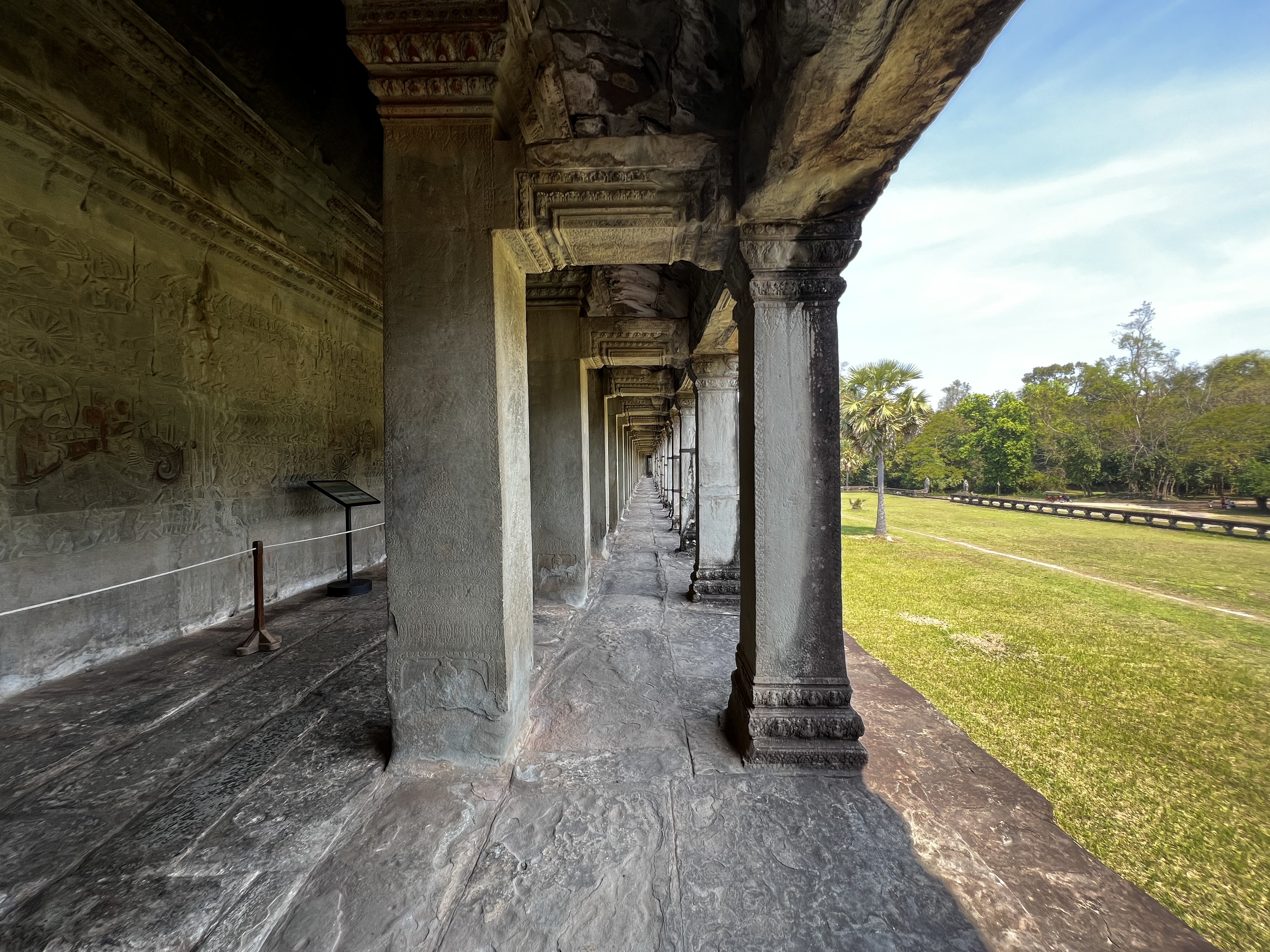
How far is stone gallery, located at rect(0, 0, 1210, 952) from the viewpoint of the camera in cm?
172

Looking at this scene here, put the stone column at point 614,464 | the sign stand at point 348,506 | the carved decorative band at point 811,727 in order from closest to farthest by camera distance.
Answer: the carved decorative band at point 811,727
the sign stand at point 348,506
the stone column at point 614,464

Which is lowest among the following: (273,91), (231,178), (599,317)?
(599,317)

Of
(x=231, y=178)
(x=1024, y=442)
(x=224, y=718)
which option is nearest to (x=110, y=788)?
(x=224, y=718)

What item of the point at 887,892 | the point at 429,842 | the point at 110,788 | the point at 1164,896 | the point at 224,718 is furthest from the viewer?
the point at 224,718

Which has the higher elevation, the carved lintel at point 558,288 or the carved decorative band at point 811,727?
the carved lintel at point 558,288

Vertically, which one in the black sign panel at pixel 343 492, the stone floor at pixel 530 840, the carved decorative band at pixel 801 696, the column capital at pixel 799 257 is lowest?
the stone floor at pixel 530 840

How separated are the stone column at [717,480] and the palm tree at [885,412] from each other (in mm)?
14210

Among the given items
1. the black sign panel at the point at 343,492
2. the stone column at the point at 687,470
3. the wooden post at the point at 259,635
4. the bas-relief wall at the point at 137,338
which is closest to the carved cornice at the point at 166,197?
the bas-relief wall at the point at 137,338

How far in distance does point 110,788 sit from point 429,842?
174 centimetres

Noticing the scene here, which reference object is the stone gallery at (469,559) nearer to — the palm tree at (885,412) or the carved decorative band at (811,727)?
the carved decorative band at (811,727)

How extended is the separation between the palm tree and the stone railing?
14.1m

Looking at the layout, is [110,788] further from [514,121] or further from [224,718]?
[514,121]

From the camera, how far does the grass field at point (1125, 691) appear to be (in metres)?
2.98

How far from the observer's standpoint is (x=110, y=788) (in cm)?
233
